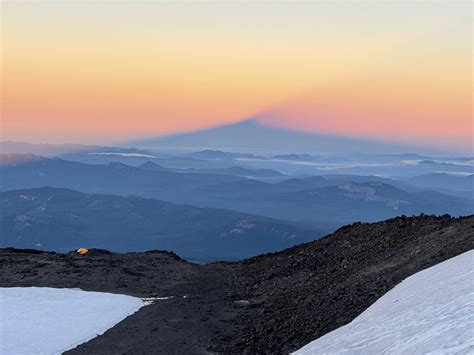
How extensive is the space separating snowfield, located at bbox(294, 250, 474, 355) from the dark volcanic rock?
6.22 ft

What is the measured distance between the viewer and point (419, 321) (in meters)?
12.2

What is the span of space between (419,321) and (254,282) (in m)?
20.1

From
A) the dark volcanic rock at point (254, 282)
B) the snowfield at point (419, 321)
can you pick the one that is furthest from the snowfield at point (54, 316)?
the snowfield at point (419, 321)

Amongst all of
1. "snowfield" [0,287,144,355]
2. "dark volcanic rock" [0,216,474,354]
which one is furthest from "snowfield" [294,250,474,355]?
"snowfield" [0,287,144,355]

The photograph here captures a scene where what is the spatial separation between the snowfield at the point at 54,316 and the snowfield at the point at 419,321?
10929 millimetres

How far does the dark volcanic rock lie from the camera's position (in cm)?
1958

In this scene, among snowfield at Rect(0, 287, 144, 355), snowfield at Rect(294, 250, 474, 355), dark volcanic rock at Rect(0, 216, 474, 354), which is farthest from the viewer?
snowfield at Rect(0, 287, 144, 355)

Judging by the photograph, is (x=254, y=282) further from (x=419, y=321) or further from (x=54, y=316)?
(x=419, y=321)

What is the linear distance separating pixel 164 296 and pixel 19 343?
→ 10315 mm

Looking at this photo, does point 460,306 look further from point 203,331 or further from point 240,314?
point 240,314

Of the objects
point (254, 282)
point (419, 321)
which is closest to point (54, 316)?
point (254, 282)

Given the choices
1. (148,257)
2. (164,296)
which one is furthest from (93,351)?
(148,257)

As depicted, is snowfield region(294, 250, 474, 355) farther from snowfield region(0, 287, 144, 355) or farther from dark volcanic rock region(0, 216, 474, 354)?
snowfield region(0, 287, 144, 355)

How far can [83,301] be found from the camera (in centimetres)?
2673
